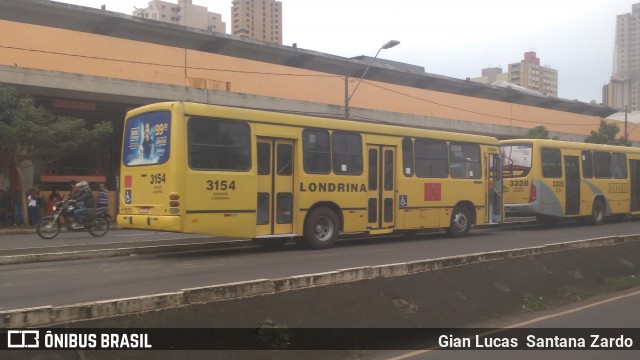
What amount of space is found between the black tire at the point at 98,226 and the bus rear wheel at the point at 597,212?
17094 mm

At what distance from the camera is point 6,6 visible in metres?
26.0

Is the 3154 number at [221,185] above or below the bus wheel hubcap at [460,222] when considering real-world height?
above

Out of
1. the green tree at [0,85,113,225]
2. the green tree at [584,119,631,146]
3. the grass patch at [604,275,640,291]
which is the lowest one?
the grass patch at [604,275,640,291]

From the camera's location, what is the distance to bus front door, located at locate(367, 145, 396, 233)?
13.3m

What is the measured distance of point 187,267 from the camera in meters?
9.41

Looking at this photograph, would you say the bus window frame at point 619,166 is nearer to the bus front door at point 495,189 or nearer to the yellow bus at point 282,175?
the bus front door at point 495,189

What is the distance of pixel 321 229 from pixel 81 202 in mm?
8576

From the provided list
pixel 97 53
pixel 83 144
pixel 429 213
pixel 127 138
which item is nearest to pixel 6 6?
pixel 97 53

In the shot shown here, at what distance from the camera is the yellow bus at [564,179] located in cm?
1822

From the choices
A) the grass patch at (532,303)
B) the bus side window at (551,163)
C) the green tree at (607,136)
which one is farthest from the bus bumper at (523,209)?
the green tree at (607,136)

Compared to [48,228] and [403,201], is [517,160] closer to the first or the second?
[403,201]

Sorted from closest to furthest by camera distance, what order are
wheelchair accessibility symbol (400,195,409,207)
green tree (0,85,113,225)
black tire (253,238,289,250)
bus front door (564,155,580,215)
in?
1. black tire (253,238,289,250)
2. wheelchair accessibility symbol (400,195,409,207)
3. bus front door (564,155,580,215)
4. green tree (0,85,113,225)

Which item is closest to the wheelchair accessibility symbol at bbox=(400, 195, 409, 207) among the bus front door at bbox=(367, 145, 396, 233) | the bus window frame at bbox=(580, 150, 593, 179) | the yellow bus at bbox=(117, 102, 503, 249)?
the yellow bus at bbox=(117, 102, 503, 249)

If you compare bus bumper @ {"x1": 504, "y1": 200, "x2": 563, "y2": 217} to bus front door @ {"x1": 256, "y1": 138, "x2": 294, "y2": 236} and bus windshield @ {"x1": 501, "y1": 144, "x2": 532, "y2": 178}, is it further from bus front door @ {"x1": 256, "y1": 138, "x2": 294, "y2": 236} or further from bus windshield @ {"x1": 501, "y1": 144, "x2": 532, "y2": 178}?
bus front door @ {"x1": 256, "y1": 138, "x2": 294, "y2": 236}
